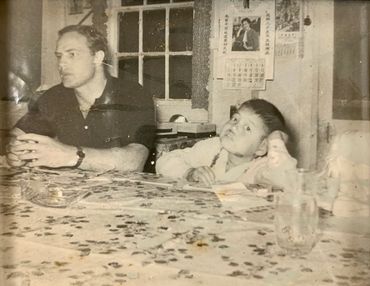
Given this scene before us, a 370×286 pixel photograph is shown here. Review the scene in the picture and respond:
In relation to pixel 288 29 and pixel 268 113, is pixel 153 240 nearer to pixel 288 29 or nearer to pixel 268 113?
pixel 268 113

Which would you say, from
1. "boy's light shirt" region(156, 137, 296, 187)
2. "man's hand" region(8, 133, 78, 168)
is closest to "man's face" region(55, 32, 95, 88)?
"man's hand" region(8, 133, 78, 168)

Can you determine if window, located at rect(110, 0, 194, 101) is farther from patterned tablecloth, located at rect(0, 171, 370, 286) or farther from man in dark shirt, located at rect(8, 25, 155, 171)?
patterned tablecloth, located at rect(0, 171, 370, 286)

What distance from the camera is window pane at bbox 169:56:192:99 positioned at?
851 mm

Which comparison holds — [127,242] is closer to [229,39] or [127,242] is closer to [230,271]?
[230,271]

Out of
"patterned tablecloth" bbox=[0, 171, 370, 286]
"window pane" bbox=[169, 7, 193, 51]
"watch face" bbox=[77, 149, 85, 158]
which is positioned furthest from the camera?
"watch face" bbox=[77, 149, 85, 158]

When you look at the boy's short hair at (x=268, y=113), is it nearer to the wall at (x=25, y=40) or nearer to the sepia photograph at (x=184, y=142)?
the sepia photograph at (x=184, y=142)

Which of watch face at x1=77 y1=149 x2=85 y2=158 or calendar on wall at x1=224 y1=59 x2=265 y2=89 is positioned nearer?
calendar on wall at x1=224 y1=59 x2=265 y2=89

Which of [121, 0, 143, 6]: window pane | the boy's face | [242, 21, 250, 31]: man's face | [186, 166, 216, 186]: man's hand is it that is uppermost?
[121, 0, 143, 6]: window pane

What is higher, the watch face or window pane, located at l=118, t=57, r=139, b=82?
window pane, located at l=118, t=57, r=139, b=82

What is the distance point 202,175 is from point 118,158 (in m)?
0.16

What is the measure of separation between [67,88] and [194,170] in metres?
0.29

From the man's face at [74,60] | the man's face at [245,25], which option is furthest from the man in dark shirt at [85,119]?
the man's face at [245,25]

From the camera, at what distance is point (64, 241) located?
2.69ft

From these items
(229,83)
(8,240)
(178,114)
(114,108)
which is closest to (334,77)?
(229,83)
